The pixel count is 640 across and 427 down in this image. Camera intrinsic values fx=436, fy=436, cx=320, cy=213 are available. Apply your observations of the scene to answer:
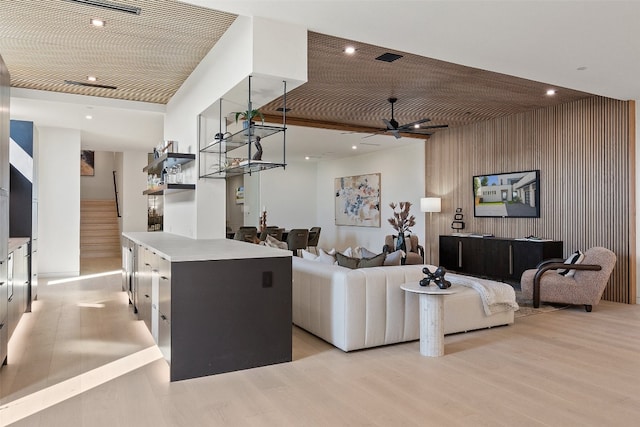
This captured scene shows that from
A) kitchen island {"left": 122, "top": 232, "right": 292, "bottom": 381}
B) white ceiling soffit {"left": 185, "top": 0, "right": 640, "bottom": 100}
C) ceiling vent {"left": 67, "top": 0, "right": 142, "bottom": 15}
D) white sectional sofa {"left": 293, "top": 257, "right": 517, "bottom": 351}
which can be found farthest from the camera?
white sectional sofa {"left": 293, "top": 257, "right": 517, "bottom": 351}

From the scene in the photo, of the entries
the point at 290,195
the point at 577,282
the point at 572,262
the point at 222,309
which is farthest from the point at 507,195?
the point at 290,195

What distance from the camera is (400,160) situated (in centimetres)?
1016

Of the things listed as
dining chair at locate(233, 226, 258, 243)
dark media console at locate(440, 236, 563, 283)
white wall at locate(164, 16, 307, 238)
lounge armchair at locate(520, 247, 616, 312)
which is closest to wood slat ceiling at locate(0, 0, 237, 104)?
white wall at locate(164, 16, 307, 238)

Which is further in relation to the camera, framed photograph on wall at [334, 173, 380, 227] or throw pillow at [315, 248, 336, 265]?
framed photograph on wall at [334, 173, 380, 227]

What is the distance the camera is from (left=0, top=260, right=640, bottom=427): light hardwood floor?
2.47 metres

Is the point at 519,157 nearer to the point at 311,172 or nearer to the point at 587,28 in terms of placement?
the point at 587,28

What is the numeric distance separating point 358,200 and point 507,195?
468 cm

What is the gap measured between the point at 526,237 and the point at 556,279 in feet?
5.77

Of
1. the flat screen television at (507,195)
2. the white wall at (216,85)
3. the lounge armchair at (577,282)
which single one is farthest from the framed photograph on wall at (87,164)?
the lounge armchair at (577,282)

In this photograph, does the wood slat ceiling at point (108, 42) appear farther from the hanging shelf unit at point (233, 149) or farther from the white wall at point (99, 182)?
the white wall at point (99, 182)

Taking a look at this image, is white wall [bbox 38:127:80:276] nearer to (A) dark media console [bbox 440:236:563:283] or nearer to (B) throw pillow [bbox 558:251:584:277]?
(A) dark media console [bbox 440:236:563:283]

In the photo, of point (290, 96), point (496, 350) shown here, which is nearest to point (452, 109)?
point (290, 96)

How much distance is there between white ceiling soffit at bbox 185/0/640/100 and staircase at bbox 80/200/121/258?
1048 cm

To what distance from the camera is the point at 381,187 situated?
1079cm
